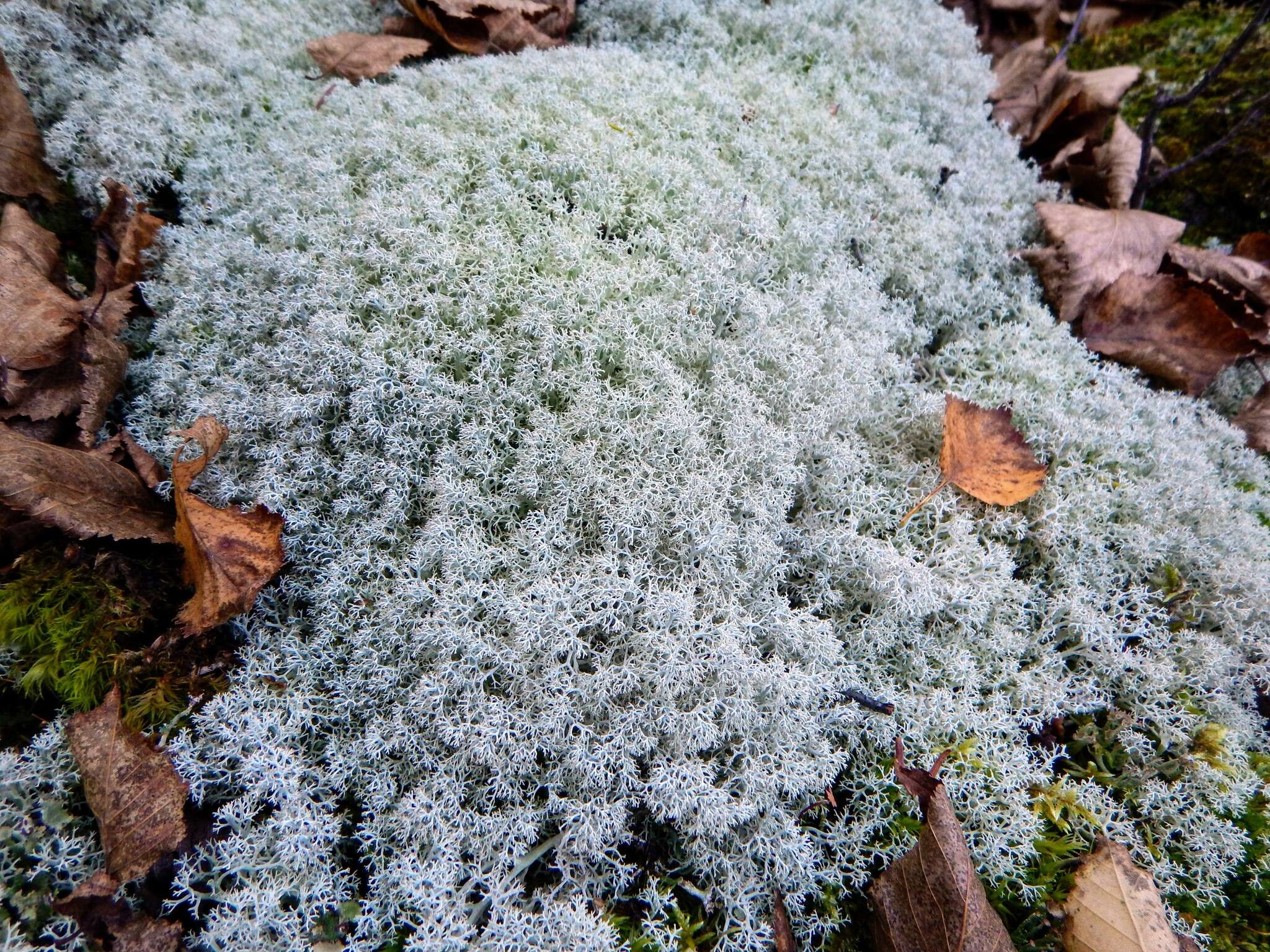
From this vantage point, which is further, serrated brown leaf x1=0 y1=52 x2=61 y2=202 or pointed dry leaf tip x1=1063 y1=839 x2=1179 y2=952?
serrated brown leaf x1=0 y1=52 x2=61 y2=202

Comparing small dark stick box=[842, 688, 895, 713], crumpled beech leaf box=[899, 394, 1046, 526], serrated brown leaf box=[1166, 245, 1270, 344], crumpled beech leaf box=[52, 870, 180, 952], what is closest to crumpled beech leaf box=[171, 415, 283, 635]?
crumpled beech leaf box=[52, 870, 180, 952]

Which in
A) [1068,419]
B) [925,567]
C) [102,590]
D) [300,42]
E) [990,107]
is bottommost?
[102,590]

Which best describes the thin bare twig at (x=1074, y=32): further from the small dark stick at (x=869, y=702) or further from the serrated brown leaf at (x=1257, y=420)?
the small dark stick at (x=869, y=702)

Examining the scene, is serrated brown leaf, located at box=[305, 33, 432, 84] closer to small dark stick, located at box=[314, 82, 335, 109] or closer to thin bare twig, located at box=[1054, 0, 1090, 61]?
small dark stick, located at box=[314, 82, 335, 109]

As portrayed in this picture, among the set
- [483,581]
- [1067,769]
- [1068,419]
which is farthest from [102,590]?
[1068,419]

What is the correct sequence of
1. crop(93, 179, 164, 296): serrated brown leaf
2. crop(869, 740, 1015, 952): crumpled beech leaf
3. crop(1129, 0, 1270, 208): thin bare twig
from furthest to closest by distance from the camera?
crop(1129, 0, 1270, 208): thin bare twig → crop(93, 179, 164, 296): serrated brown leaf → crop(869, 740, 1015, 952): crumpled beech leaf

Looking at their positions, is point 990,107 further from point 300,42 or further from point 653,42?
point 300,42

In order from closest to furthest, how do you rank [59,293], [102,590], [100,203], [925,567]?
[102,590]
[925,567]
[59,293]
[100,203]

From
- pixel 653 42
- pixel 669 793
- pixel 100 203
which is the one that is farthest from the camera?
pixel 653 42
